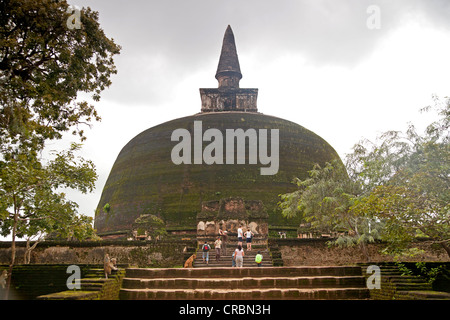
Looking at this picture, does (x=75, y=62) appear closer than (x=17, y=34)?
No

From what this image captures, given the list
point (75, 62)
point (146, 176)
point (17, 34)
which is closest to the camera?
point (17, 34)

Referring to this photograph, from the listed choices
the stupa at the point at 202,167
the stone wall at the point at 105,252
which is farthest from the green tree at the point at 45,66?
the stupa at the point at 202,167

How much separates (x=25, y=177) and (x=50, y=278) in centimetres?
340

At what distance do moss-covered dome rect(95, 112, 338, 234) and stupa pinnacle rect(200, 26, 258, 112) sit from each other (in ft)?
18.1

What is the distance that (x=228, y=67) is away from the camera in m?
32.3

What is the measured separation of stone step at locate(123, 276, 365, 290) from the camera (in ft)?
24.0

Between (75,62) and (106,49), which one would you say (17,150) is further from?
(106,49)

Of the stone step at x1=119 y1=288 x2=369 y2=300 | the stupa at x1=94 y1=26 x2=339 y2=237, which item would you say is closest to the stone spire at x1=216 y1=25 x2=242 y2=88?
the stupa at x1=94 y1=26 x2=339 y2=237

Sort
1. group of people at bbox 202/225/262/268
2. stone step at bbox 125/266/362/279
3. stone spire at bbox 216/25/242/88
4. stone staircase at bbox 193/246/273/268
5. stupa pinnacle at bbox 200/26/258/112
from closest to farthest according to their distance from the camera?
stone step at bbox 125/266/362/279
group of people at bbox 202/225/262/268
stone staircase at bbox 193/246/273/268
stupa pinnacle at bbox 200/26/258/112
stone spire at bbox 216/25/242/88

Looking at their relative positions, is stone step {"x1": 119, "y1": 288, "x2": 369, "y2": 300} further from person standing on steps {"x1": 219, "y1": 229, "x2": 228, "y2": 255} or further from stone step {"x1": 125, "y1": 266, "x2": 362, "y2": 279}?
person standing on steps {"x1": 219, "y1": 229, "x2": 228, "y2": 255}

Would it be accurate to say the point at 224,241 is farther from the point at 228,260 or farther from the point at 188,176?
the point at 188,176

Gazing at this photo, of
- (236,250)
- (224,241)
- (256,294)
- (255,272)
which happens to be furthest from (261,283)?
(224,241)

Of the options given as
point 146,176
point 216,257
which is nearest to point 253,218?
point 216,257
